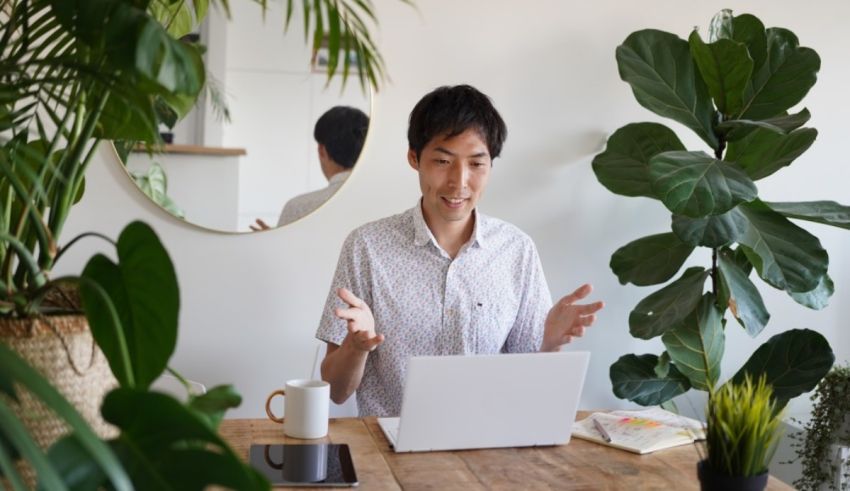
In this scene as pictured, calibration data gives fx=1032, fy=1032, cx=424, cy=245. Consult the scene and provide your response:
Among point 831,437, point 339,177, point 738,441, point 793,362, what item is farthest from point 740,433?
point 339,177

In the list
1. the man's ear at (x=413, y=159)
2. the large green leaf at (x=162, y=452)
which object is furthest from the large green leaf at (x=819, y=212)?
the large green leaf at (x=162, y=452)

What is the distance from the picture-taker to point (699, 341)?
9.96ft

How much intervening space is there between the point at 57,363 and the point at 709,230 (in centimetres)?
198

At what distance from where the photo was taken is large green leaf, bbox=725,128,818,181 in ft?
9.50

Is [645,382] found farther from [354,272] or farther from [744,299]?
[354,272]

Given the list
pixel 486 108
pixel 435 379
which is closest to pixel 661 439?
pixel 435 379

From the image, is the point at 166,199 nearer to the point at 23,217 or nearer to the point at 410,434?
the point at 410,434

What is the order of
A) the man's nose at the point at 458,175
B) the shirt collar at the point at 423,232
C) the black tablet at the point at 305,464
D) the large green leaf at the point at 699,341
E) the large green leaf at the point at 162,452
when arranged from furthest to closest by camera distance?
the large green leaf at the point at 699,341
the shirt collar at the point at 423,232
the man's nose at the point at 458,175
the black tablet at the point at 305,464
the large green leaf at the point at 162,452

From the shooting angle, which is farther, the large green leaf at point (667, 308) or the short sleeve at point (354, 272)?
the large green leaf at point (667, 308)

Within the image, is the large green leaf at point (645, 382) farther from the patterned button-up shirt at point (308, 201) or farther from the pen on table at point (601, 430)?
the patterned button-up shirt at point (308, 201)

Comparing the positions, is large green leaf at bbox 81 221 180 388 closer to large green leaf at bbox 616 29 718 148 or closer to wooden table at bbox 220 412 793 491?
wooden table at bbox 220 412 793 491

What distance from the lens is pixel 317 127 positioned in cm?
331

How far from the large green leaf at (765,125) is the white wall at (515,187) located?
70 cm

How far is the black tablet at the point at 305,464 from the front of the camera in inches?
72.9
